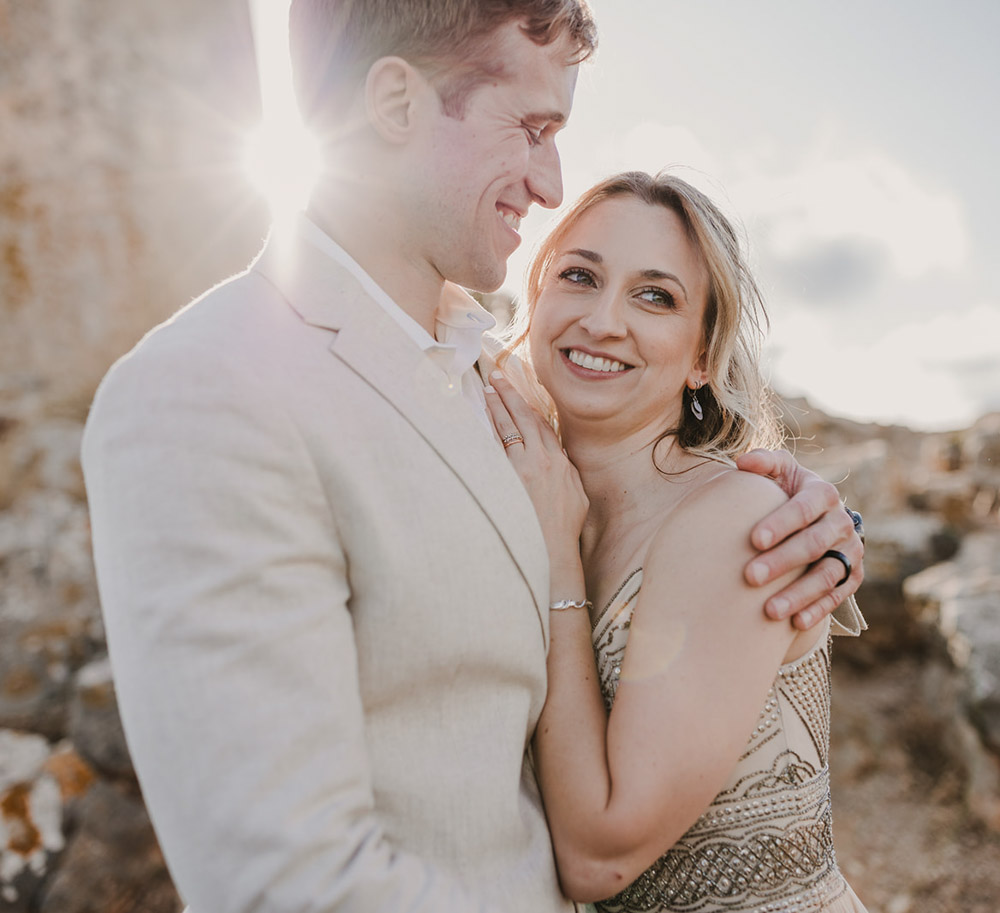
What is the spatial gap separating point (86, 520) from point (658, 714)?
5.93 meters

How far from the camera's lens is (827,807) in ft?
6.46

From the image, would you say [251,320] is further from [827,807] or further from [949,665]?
[949,665]

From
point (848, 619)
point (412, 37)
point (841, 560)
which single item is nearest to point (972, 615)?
point (848, 619)

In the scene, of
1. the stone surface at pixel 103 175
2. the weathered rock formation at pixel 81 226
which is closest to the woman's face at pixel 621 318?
the weathered rock formation at pixel 81 226

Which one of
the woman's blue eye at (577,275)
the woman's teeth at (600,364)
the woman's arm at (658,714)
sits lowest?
the woman's arm at (658,714)

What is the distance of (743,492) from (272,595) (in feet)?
3.88

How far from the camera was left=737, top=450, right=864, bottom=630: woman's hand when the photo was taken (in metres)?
1.68

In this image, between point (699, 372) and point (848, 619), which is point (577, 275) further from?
point (848, 619)

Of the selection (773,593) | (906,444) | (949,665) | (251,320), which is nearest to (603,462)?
(773,593)

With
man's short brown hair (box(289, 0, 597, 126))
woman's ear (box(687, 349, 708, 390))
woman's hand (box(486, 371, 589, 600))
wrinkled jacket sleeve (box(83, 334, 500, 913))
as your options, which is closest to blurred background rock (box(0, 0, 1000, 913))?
woman's ear (box(687, 349, 708, 390))

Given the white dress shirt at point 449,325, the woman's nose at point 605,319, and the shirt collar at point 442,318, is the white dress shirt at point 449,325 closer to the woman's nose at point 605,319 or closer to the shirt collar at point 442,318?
the shirt collar at point 442,318

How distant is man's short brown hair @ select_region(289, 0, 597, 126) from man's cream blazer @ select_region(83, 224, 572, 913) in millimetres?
516

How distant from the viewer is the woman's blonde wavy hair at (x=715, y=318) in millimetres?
2346

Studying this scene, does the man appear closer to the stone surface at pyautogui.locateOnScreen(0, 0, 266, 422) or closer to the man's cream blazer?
the man's cream blazer
